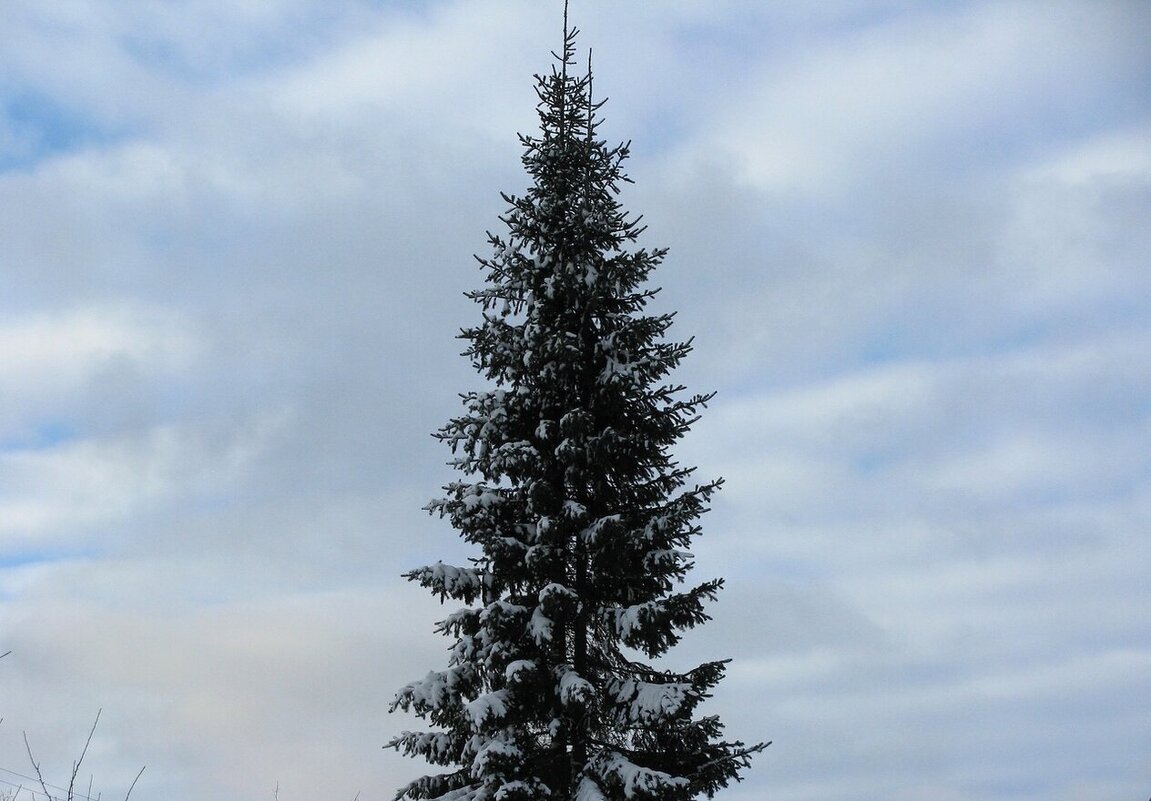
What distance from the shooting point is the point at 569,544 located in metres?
16.8

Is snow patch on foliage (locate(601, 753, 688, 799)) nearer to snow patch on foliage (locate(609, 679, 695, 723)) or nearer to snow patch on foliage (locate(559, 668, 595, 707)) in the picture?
snow patch on foliage (locate(609, 679, 695, 723))

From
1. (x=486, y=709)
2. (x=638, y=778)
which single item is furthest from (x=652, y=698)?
(x=486, y=709)

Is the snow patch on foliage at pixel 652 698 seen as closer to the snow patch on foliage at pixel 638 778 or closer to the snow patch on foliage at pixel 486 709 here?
the snow patch on foliage at pixel 638 778

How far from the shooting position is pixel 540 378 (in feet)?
56.5

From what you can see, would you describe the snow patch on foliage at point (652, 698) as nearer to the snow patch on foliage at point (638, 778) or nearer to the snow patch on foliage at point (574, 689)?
the snow patch on foliage at point (574, 689)

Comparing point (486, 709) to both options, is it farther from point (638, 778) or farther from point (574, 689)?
point (638, 778)

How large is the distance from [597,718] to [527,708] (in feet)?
3.62

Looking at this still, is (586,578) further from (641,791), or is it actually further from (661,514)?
(641,791)

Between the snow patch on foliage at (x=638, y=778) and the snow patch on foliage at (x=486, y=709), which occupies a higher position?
the snow patch on foliage at (x=486, y=709)

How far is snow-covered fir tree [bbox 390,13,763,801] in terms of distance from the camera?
15391 millimetres

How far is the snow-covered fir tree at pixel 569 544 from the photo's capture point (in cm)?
1539

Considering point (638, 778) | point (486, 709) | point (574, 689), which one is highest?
point (574, 689)

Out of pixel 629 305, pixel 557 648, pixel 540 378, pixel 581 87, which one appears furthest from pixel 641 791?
pixel 581 87

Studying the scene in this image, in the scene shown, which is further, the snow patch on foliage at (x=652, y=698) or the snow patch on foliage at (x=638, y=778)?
the snow patch on foliage at (x=652, y=698)
